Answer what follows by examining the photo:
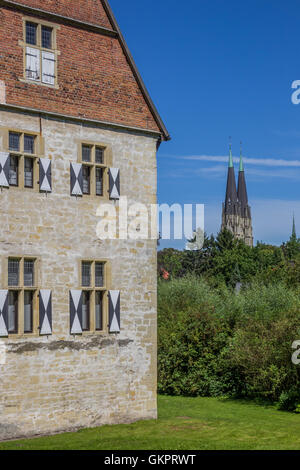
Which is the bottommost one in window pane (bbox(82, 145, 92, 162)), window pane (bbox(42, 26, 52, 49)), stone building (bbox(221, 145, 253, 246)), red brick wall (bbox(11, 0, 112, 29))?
window pane (bbox(82, 145, 92, 162))

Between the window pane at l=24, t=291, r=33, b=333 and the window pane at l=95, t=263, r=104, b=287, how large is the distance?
234cm

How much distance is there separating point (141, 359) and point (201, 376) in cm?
1172

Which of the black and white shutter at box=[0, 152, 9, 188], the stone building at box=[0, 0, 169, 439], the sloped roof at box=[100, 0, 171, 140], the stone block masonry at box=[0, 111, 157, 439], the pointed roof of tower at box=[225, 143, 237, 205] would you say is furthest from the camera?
the pointed roof of tower at box=[225, 143, 237, 205]

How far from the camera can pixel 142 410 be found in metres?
20.3

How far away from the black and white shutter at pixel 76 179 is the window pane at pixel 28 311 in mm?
3343

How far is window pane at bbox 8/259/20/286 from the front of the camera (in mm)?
17703

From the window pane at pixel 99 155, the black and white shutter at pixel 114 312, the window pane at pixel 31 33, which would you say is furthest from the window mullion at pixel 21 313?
the window pane at pixel 31 33

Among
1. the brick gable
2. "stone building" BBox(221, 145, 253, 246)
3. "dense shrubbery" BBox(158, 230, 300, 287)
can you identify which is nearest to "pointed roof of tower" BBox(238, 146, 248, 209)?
"stone building" BBox(221, 145, 253, 246)

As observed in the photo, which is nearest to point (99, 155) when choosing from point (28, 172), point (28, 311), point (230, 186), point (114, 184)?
point (114, 184)

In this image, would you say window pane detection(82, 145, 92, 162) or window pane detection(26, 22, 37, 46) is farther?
window pane detection(82, 145, 92, 162)

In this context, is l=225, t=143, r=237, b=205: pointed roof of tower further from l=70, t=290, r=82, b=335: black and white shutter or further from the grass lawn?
l=70, t=290, r=82, b=335: black and white shutter

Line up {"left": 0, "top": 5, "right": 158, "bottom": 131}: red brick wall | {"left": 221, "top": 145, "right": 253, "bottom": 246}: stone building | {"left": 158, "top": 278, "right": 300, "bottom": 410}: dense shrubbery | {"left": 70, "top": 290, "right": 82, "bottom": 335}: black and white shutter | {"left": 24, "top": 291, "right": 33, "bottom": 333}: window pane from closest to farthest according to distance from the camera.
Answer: {"left": 24, "top": 291, "right": 33, "bottom": 333}: window pane
{"left": 0, "top": 5, "right": 158, "bottom": 131}: red brick wall
{"left": 70, "top": 290, "right": 82, "bottom": 335}: black and white shutter
{"left": 158, "top": 278, "right": 300, "bottom": 410}: dense shrubbery
{"left": 221, "top": 145, "right": 253, "bottom": 246}: stone building

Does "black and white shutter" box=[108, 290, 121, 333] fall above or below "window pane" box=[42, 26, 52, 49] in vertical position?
below

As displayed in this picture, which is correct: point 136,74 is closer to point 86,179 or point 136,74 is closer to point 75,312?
point 86,179
